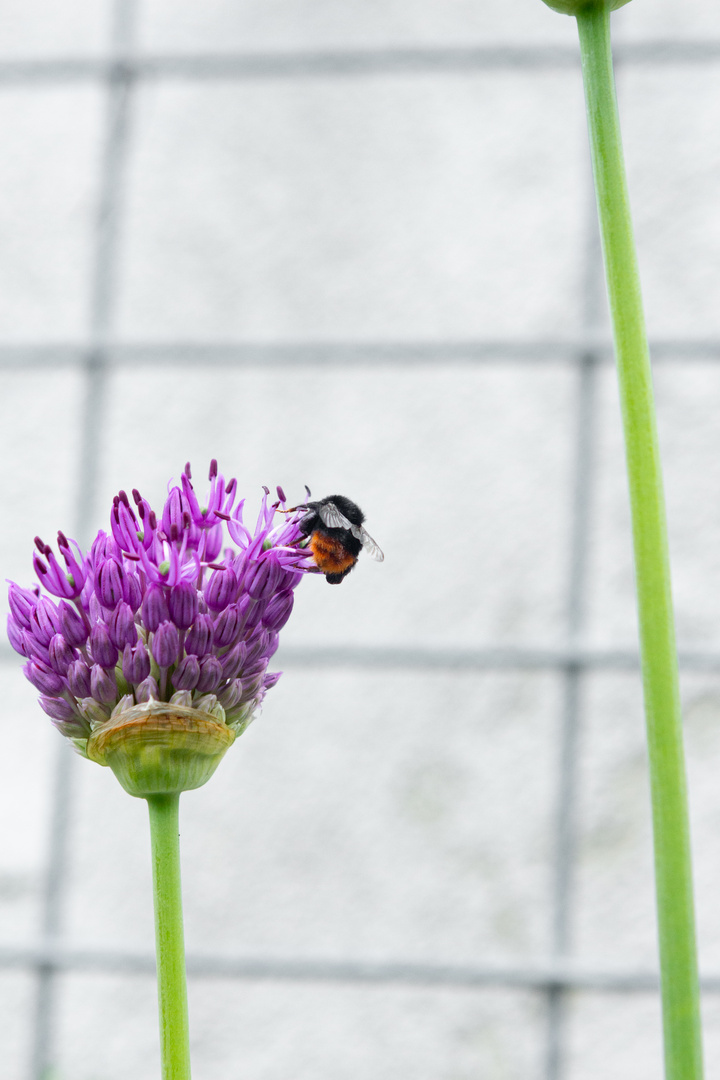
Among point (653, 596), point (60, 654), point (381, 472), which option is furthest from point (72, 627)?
point (381, 472)

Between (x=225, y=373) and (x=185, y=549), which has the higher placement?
(x=225, y=373)

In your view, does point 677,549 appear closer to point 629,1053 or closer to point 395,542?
point 395,542

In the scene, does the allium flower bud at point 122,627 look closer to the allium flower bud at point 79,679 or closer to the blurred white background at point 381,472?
the allium flower bud at point 79,679

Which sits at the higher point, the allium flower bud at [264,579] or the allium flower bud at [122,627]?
the allium flower bud at [264,579]

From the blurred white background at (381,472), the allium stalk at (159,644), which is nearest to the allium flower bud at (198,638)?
the allium stalk at (159,644)

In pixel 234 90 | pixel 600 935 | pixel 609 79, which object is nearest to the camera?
pixel 609 79

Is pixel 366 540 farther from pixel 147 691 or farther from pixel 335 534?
pixel 147 691

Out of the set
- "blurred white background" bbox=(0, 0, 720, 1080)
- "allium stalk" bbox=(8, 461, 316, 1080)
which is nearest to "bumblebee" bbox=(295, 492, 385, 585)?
"allium stalk" bbox=(8, 461, 316, 1080)

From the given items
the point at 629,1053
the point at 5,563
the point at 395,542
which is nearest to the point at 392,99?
the point at 395,542
